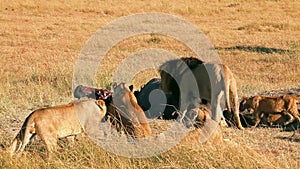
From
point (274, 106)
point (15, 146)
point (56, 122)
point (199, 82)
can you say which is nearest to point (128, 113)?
point (56, 122)

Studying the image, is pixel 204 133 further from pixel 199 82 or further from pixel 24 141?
pixel 199 82

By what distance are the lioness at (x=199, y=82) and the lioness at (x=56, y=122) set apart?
156 cm

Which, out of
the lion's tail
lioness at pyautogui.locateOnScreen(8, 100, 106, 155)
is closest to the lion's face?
lioness at pyautogui.locateOnScreen(8, 100, 106, 155)

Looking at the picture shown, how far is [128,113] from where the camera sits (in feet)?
22.2

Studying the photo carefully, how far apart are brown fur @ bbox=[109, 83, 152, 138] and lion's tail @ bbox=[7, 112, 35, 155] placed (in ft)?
3.27

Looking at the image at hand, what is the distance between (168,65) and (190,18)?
23775mm

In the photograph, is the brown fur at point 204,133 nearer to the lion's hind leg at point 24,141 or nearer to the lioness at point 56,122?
the lioness at point 56,122

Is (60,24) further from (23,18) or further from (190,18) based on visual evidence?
(190,18)

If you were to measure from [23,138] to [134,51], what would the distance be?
13155 millimetres

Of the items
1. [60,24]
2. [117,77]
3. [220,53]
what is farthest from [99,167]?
[60,24]

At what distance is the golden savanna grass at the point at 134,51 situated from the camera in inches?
200

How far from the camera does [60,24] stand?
2725cm

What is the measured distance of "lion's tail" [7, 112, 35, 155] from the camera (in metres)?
5.59

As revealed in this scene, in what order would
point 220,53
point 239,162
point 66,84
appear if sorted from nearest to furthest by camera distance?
1. point 239,162
2. point 66,84
3. point 220,53
